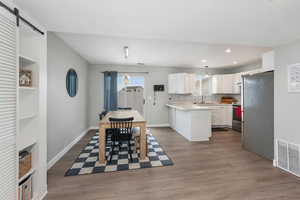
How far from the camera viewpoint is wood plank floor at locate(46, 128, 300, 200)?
1868mm

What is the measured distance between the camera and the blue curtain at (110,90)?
17.6 feet

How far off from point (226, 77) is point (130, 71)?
3788 mm

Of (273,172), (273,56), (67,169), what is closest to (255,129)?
(273,172)

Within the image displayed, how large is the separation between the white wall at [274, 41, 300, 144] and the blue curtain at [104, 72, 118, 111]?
4.51 metres

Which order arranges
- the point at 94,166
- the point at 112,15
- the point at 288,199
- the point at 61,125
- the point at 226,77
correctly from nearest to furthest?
the point at 112,15, the point at 288,199, the point at 94,166, the point at 61,125, the point at 226,77

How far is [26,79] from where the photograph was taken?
65.3 inches

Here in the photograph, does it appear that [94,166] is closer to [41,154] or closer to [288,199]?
[41,154]

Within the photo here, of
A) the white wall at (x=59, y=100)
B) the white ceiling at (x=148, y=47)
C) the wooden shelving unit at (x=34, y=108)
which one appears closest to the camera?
the wooden shelving unit at (x=34, y=108)

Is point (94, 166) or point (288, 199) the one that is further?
point (94, 166)

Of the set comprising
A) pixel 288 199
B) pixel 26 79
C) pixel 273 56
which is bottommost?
pixel 288 199

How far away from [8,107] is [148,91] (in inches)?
183

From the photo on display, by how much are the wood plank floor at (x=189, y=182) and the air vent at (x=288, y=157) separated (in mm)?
136

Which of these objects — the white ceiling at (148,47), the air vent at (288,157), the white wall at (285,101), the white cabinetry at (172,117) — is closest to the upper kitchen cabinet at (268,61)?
the white wall at (285,101)

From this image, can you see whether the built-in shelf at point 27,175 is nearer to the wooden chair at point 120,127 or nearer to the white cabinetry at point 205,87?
the wooden chair at point 120,127
